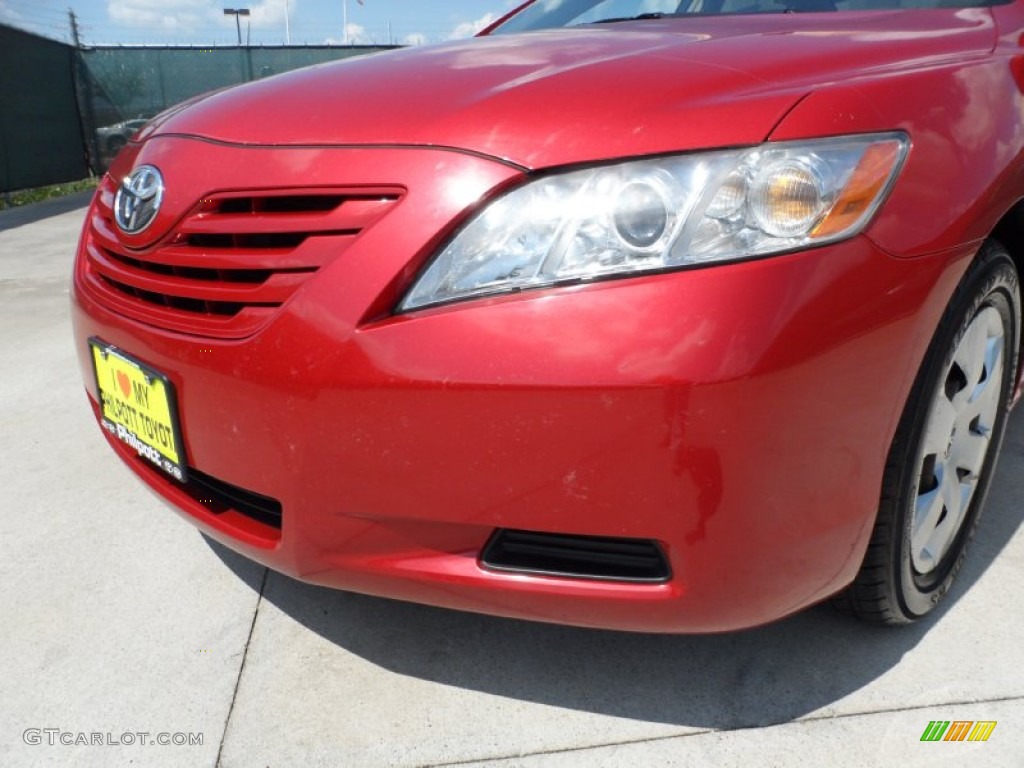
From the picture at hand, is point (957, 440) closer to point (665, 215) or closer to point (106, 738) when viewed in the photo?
point (665, 215)

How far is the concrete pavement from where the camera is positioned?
4.83ft

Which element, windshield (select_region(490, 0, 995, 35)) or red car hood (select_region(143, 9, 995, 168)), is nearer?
red car hood (select_region(143, 9, 995, 168))

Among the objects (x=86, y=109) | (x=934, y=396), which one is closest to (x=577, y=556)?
(x=934, y=396)

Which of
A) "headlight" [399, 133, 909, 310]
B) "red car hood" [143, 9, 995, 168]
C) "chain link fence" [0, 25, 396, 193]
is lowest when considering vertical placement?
"chain link fence" [0, 25, 396, 193]

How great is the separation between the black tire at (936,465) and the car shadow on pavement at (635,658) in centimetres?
9

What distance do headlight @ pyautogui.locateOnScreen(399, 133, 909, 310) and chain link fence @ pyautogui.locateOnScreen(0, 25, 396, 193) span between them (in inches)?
328

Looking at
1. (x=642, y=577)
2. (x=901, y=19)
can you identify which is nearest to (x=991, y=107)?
(x=901, y=19)

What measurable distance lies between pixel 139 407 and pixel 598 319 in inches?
39.1

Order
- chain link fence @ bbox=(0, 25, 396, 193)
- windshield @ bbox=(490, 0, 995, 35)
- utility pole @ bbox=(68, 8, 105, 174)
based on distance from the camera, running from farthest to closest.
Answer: utility pole @ bbox=(68, 8, 105, 174), chain link fence @ bbox=(0, 25, 396, 193), windshield @ bbox=(490, 0, 995, 35)

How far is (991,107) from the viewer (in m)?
1.49

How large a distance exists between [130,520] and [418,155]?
1.48 meters

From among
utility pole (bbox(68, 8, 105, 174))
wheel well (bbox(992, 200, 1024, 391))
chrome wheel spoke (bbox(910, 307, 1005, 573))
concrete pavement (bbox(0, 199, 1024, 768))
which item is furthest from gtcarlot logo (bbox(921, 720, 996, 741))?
utility pole (bbox(68, 8, 105, 174))

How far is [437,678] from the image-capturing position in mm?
1646

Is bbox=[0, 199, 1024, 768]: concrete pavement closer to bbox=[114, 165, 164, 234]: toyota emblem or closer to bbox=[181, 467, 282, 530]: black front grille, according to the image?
bbox=[181, 467, 282, 530]: black front grille
